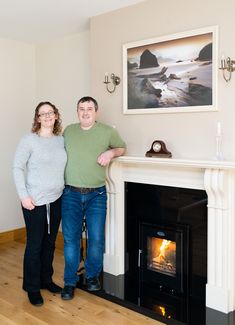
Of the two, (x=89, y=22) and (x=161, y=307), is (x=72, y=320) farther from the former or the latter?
(x=89, y=22)

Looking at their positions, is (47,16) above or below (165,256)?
above

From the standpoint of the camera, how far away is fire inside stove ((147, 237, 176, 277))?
299 cm

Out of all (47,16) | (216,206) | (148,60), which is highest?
(47,16)

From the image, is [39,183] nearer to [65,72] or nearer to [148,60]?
[148,60]

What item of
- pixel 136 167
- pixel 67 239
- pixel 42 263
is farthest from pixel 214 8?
pixel 42 263

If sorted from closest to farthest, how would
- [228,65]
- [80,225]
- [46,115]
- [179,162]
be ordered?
[228,65]
[179,162]
[46,115]
[80,225]

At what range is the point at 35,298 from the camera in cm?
277

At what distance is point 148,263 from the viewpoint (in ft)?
10.3

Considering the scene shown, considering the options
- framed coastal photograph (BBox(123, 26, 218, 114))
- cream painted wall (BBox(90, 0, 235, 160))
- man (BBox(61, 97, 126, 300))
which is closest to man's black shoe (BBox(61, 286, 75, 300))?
man (BBox(61, 97, 126, 300))

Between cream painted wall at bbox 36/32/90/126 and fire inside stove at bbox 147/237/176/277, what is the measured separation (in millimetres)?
1624

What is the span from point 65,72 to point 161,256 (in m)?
2.20

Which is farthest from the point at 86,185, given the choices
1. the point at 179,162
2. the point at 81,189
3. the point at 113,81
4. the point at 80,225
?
the point at 113,81

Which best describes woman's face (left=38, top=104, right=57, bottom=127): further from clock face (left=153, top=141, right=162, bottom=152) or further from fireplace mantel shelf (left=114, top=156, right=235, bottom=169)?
clock face (left=153, top=141, right=162, bottom=152)

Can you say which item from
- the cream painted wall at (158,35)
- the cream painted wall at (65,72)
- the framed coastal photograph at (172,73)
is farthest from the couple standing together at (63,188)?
the cream painted wall at (65,72)
